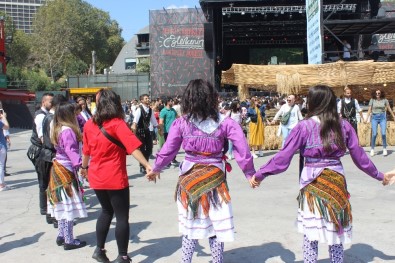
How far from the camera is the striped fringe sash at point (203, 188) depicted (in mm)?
3615

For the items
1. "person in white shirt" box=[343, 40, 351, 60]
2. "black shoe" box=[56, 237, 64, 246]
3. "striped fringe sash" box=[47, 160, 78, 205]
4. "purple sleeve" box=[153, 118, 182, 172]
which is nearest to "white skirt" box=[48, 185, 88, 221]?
"striped fringe sash" box=[47, 160, 78, 205]

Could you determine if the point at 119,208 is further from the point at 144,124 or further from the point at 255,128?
the point at 255,128

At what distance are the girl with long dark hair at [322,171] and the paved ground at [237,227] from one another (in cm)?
91

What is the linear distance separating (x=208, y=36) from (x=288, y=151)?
21234 mm

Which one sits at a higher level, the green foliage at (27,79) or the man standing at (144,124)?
the green foliage at (27,79)

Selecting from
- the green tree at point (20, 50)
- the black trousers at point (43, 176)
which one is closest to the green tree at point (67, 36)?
the green tree at point (20, 50)

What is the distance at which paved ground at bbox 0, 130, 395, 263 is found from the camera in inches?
178

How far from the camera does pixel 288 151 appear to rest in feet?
11.6

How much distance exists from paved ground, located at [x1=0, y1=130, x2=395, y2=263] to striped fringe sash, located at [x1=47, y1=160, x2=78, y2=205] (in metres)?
0.54

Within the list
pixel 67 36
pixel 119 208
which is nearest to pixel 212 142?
pixel 119 208

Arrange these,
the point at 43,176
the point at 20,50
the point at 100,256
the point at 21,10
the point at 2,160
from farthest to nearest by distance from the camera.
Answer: the point at 21,10 → the point at 20,50 → the point at 2,160 → the point at 43,176 → the point at 100,256

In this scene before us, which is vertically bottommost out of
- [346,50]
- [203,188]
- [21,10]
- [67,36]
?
[203,188]

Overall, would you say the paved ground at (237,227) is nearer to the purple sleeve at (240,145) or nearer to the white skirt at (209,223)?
the white skirt at (209,223)

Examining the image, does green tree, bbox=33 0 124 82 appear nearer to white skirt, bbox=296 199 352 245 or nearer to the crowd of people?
the crowd of people
